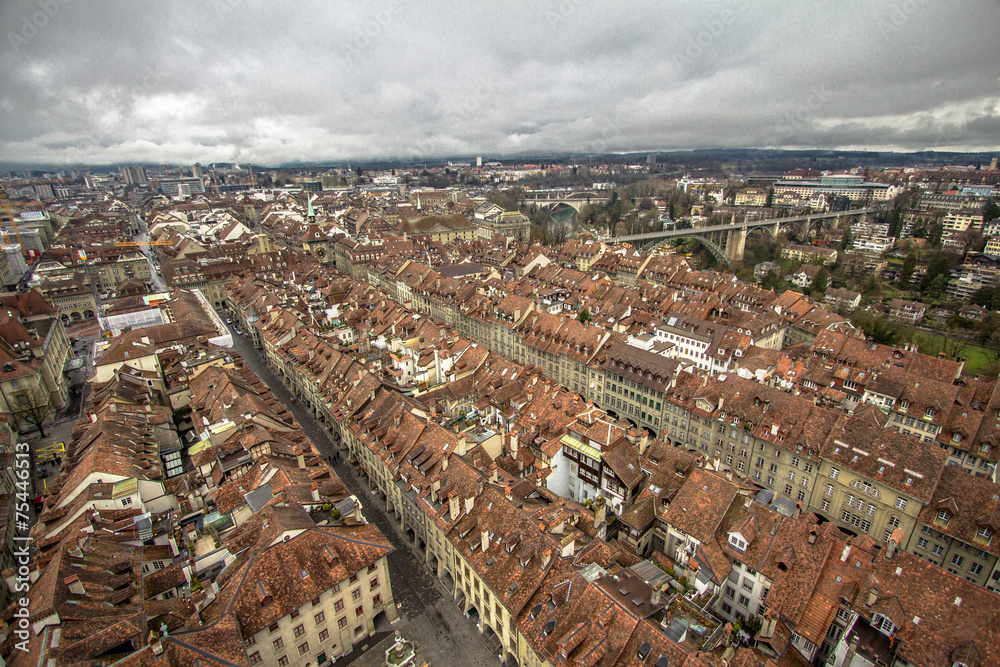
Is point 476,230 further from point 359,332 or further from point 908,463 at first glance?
point 908,463

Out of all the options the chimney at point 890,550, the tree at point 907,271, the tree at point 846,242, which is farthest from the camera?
the tree at point 846,242

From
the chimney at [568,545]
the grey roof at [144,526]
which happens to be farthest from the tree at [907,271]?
the grey roof at [144,526]

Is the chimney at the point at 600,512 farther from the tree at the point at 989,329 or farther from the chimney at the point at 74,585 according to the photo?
the tree at the point at 989,329

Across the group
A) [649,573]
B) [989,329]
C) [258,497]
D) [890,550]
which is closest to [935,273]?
[989,329]

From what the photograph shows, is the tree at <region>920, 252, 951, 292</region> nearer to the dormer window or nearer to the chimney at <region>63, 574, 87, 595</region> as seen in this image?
the dormer window

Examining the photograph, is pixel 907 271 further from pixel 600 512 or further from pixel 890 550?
pixel 600 512

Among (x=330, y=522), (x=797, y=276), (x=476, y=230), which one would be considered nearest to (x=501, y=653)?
(x=330, y=522)
